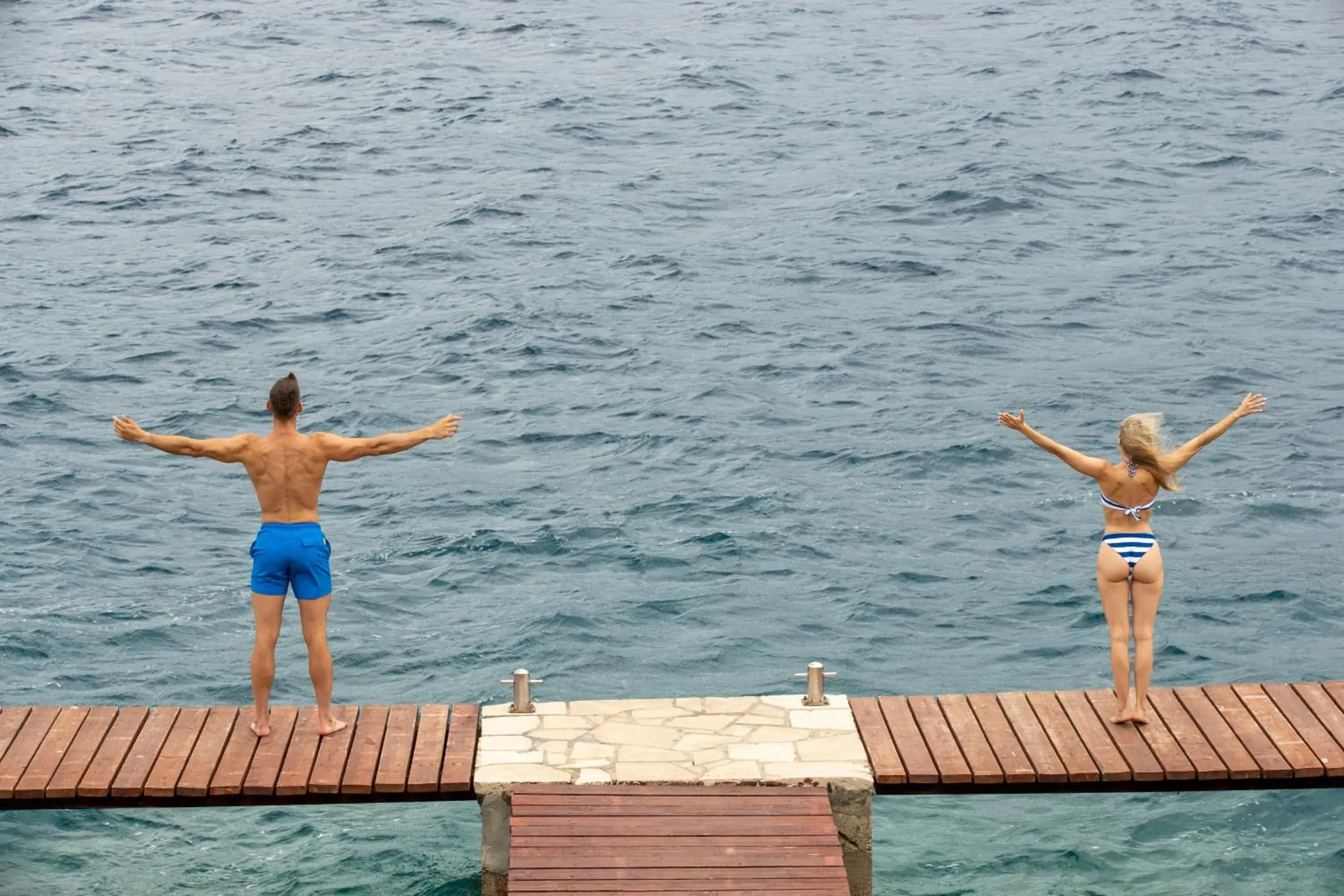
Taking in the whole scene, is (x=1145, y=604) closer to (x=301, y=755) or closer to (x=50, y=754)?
(x=301, y=755)

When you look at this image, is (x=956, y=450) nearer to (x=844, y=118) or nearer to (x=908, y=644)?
(x=908, y=644)

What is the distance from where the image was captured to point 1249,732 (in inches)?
484

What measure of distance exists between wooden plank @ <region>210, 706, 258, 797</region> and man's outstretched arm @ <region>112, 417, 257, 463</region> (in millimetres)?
1998

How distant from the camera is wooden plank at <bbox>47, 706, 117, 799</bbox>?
37.9ft

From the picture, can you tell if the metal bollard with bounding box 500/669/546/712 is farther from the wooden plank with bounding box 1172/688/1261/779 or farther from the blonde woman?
the wooden plank with bounding box 1172/688/1261/779

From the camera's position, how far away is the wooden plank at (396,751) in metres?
11.6

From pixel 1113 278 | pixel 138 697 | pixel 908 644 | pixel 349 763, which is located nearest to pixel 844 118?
pixel 1113 278

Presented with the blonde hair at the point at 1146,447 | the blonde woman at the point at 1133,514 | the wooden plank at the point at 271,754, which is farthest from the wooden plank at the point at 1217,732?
the wooden plank at the point at 271,754

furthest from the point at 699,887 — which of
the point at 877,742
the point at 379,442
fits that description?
the point at 379,442

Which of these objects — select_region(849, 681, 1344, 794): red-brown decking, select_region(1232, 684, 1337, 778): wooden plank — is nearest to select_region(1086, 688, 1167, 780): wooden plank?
select_region(849, 681, 1344, 794): red-brown decking

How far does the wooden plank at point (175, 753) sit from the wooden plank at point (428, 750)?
1579mm

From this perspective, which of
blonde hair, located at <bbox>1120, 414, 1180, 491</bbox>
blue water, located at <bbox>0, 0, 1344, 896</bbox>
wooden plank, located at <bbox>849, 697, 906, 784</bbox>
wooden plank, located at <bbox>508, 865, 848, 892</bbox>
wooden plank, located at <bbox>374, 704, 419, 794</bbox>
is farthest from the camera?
blue water, located at <bbox>0, 0, 1344, 896</bbox>

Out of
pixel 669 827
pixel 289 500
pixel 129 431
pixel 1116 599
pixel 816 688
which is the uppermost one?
pixel 129 431

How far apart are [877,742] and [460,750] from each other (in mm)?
2951
